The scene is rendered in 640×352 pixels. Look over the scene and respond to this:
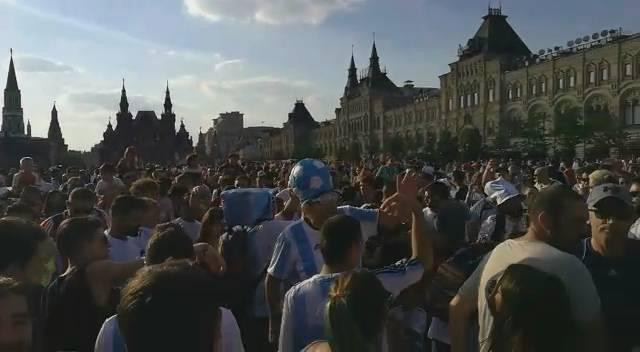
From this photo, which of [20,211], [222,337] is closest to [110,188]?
[20,211]

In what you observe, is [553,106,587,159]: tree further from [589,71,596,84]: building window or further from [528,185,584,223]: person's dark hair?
[528,185,584,223]: person's dark hair

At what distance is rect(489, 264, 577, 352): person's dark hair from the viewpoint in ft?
8.48

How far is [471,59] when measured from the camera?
2665 inches

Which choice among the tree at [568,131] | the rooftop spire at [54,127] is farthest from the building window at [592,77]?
the rooftop spire at [54,127]

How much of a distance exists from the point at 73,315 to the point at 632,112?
51718mm

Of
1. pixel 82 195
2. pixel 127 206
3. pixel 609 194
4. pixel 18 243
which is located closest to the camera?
pixel 18 243

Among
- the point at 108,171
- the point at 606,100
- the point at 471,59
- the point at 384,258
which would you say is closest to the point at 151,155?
the point at 471,59

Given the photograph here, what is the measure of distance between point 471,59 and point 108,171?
6199cm

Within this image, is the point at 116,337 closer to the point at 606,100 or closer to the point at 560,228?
the point at 560,228

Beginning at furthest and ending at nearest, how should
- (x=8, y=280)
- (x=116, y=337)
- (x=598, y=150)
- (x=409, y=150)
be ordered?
(x=409, y=150) → (x=598, y=150) → (x=116, y=337) → (x=8, y=280)

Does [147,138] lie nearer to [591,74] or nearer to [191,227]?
[591,74]

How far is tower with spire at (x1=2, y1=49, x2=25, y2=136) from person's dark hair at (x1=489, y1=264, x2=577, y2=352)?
141m

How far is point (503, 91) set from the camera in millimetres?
62625

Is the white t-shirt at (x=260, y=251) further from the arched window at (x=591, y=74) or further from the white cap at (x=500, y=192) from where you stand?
the arched window at (x=591, y=74)
